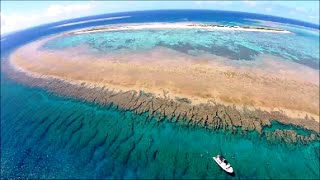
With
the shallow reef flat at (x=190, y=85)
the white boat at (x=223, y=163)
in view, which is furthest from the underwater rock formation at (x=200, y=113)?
the white boat at (x=223, y=163)

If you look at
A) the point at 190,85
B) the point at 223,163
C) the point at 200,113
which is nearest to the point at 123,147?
the point at 223,163

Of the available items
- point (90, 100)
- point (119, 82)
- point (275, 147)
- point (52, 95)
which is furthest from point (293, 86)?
point (52, 95)

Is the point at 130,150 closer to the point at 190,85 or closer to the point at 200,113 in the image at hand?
the point at 200,113

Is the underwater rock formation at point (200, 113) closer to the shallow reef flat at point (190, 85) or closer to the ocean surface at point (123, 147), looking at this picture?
the shallow reef flat at point (190, 85)

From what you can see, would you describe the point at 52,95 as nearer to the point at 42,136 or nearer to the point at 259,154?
the point at 42,136

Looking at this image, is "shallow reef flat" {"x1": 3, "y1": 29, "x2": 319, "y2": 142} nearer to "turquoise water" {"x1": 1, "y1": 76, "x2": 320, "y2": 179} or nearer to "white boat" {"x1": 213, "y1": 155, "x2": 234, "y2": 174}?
"turquoise water" {"x1": 1, "y1": 76, "x2": 320, "y2": 179}

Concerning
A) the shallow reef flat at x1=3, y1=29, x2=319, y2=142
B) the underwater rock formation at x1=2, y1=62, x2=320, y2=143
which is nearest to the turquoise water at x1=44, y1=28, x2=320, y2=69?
the shallow reef flat at x1=3, y1=29, x2=319, y2=142
